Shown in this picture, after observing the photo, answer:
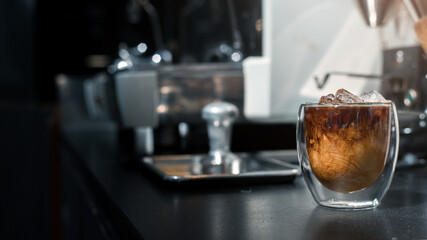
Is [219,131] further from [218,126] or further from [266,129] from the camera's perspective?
[266,129]

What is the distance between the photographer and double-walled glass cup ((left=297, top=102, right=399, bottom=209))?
684 millimetres

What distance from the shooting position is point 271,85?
1382 mm

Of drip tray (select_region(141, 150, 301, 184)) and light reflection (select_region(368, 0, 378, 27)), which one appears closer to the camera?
drip tray (select_region(141, 150, 301, 184))

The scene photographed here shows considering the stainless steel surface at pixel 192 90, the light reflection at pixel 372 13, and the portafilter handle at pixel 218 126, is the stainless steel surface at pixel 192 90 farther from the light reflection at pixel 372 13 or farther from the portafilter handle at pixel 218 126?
the light reflection at pixel 372 13

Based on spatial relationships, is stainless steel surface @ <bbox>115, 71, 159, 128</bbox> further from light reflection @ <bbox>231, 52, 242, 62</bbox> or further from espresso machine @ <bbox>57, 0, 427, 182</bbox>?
light reflection @ <bbox>231, 52, 242, 62</bbox>

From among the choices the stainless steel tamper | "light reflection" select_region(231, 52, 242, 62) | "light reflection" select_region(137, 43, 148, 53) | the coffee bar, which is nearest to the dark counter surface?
the coffee bar

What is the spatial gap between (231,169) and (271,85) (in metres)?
0.38

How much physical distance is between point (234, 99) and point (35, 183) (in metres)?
1.91

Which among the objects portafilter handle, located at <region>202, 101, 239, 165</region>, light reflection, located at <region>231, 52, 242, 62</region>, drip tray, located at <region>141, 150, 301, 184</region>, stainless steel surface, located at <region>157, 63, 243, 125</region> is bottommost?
drip tray, located at <region>141, 150, 301, 184</region>

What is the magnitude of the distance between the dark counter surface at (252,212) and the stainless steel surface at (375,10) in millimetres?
344

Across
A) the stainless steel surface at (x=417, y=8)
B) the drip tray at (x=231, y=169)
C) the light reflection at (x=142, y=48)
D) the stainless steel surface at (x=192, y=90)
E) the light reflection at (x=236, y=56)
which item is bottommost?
the drip tray at (x=231, y=169)

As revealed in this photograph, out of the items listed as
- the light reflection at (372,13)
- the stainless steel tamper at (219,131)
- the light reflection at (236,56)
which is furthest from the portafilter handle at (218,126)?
the light reflection at (236,56)

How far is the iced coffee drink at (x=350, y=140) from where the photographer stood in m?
0.68

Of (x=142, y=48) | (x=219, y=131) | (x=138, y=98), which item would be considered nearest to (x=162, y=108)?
(x=138, y=98)
